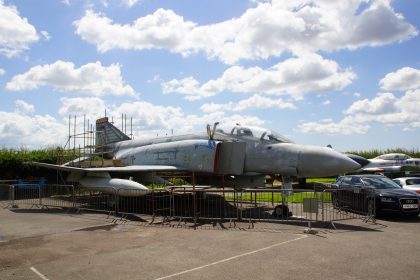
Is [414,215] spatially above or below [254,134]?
below

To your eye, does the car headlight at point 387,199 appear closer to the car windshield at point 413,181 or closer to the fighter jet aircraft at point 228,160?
the fighter jet aircraft at point 228,160

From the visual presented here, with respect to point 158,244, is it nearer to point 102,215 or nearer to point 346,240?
point 346,240

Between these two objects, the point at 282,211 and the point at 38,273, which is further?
the point at 282,211

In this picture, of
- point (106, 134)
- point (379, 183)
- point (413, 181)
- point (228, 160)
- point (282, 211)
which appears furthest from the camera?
point (106, 134)

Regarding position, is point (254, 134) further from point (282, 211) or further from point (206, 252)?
point (206, 252)

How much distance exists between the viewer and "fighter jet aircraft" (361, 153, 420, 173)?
2998cm

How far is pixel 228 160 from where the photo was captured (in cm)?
1395

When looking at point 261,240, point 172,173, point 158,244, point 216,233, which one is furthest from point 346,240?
point 172,173

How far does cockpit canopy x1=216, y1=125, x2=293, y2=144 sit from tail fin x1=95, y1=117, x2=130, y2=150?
31.8 feet


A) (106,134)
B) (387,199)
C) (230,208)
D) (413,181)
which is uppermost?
(106,134)

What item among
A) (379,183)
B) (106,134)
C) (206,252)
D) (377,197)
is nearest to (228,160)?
(377,197)

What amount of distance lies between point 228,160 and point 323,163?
357 centimetres

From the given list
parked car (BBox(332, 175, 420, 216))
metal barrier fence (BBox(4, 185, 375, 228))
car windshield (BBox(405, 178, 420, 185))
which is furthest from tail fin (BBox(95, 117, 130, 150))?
car windshield (BBox(405, 178, 420, 185))

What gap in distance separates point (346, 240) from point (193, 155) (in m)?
7.55
